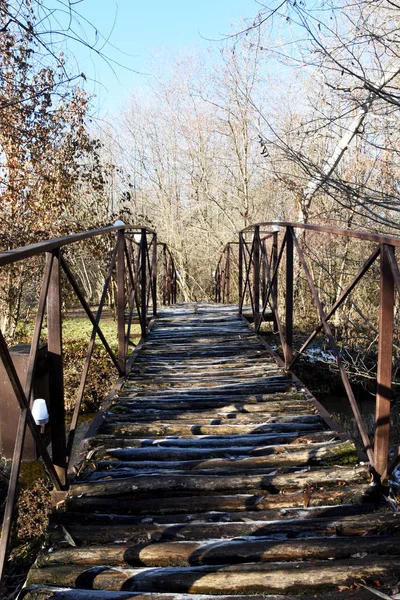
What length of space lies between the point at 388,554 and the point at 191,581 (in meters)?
0.72

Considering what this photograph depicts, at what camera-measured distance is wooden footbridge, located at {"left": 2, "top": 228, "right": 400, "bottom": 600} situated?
1.71 metres

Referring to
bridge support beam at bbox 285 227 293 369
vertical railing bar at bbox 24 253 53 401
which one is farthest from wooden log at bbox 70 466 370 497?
bridge support beam at bbox 285 227 293 369

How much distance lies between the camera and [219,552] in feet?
6.07

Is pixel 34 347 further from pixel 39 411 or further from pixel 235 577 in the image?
A: pixel 235 577

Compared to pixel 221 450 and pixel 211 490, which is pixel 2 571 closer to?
pixel 211 490

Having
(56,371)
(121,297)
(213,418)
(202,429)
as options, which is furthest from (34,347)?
(121,297)

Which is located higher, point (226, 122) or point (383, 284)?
Result: point (226, 122)

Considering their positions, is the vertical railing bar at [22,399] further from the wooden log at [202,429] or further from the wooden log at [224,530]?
the wooden log at [202,429]

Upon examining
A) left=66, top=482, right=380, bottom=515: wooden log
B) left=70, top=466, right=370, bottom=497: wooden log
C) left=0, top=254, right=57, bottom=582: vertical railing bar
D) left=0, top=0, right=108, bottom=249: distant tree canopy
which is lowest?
left=66, top=482, right=380, bottom=515: wooden log

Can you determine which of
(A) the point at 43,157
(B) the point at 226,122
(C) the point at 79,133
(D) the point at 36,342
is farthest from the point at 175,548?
(B) the point at 226,122

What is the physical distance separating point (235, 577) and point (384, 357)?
1.13 meters

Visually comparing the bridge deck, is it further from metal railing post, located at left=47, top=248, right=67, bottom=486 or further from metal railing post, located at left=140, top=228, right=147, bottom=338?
metal railing post, located at left=140, top=228, right=147, bottom=338

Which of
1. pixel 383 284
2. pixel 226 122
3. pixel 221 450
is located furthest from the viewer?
pixel 226 122

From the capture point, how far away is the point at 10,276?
8750 millimetres
